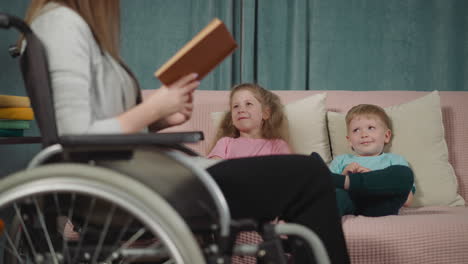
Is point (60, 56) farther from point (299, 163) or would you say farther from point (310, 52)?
point (310, 52)

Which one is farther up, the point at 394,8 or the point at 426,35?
the point at 394,8

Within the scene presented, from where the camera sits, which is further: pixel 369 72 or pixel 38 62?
pixel 369 72

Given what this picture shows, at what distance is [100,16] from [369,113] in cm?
112

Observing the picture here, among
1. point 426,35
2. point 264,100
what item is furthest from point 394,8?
point 264,100

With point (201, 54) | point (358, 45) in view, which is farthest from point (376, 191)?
point (358, 45)

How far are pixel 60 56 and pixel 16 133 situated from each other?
3.70ft

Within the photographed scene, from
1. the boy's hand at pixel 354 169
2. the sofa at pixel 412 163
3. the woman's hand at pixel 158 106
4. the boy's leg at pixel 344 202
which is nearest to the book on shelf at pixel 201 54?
the woman's hand at pixel 158 106

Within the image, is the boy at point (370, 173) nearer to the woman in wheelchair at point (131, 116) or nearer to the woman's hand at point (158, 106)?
the woman in wheelchair at point (131, 116)

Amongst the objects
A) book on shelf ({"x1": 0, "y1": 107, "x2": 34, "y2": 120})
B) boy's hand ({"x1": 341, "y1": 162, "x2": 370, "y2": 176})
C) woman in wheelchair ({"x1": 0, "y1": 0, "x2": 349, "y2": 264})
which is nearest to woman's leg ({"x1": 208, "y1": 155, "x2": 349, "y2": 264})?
woman in wheelchair ({"x1": 0, "y1": 0, "x2": 349, "y2": 264})

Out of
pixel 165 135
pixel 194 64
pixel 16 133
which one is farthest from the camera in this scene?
pixel 16 133

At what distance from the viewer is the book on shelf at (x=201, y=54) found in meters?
0.76

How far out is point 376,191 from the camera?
135cm

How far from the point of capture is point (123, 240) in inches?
35.3

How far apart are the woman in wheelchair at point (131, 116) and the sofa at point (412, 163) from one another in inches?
17.0
